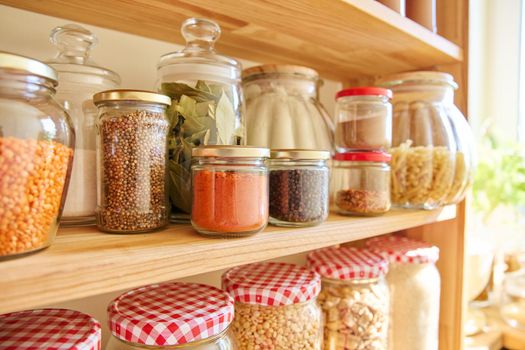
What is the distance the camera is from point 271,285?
0.62 m

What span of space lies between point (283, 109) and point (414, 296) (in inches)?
19.1

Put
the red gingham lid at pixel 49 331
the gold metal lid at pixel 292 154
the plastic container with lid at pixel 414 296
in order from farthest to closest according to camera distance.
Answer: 1. the plastic container with lid at pixel 414 296
2. the gold metal lid at pixel 292 154
3. the red gingham lid at pixel 49 331

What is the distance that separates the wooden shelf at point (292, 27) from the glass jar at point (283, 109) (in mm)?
75

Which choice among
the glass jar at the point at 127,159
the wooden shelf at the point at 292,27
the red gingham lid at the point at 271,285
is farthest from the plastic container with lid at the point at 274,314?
the wooden shelf at the point at 292,27

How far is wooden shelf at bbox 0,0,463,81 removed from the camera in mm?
574

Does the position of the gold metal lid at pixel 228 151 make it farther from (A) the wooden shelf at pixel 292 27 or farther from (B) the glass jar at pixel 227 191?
(A) the wooden shelf at pixel 292 27

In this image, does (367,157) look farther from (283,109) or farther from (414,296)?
(414,296)

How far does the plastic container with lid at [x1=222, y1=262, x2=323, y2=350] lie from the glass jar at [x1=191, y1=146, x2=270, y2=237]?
6.7 inches

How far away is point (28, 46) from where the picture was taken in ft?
1.85

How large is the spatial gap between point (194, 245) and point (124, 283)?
8 cm

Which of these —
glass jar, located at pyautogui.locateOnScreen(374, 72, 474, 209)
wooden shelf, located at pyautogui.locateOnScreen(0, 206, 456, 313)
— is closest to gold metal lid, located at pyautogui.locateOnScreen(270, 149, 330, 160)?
wooden shelf, located at pyautogui.locateOnScreen(0, 206, 456, 313)

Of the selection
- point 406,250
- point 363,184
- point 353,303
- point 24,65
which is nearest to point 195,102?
point 24,65

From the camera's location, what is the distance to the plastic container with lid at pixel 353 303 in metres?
0.70

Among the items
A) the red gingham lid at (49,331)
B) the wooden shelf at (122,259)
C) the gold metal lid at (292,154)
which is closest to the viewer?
the wooden shelf at (122,259)
